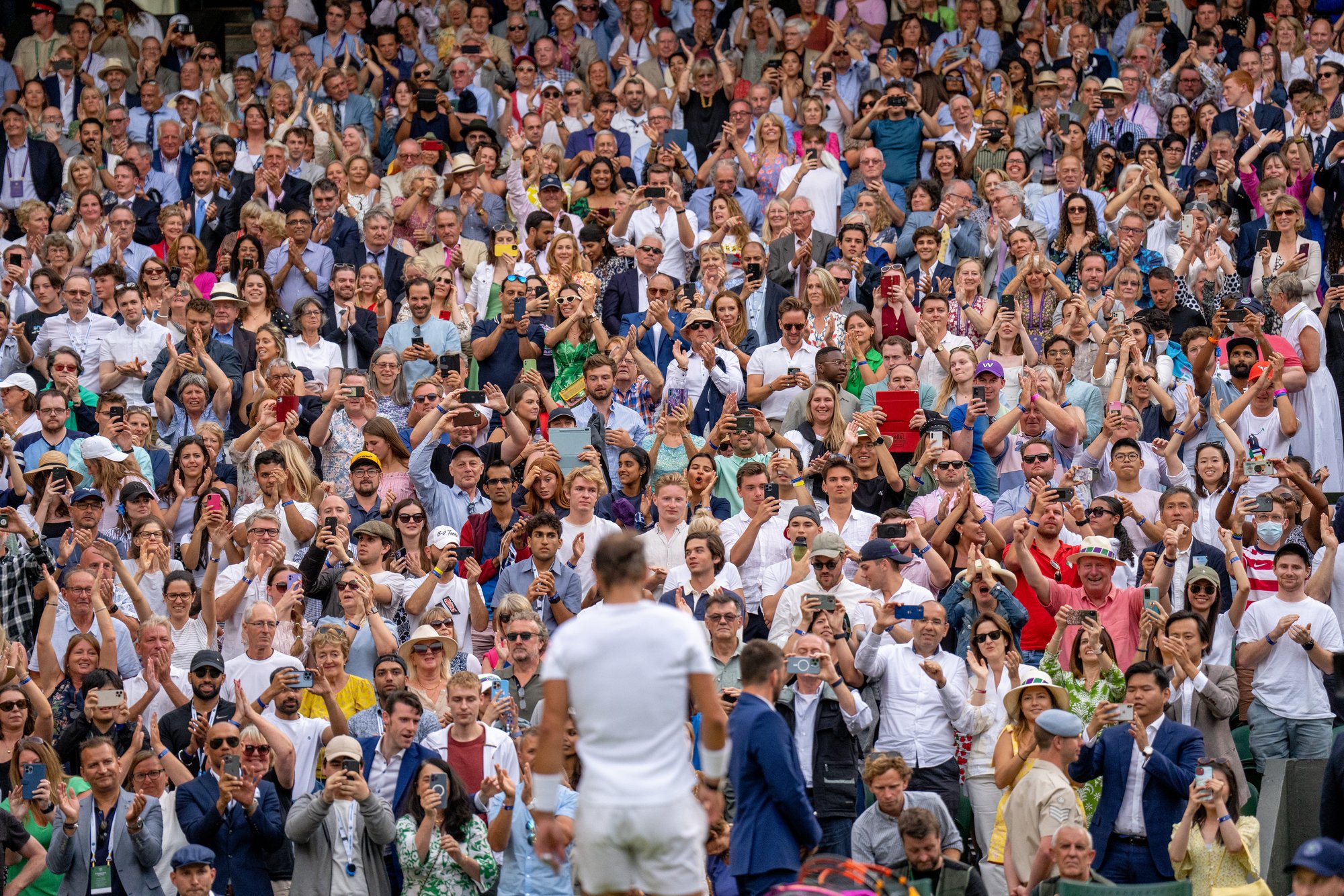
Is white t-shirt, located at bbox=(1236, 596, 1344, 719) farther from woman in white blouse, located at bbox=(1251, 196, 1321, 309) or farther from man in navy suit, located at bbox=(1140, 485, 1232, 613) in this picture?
woman in white blouse, located at bbox=(1251, 196, 1321, 309)

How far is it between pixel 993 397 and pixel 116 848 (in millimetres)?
6463

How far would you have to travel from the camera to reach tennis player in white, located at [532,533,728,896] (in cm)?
659

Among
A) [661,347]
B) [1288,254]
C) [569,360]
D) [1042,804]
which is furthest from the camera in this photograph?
[1288,254]

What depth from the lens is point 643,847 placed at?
661 centimetres

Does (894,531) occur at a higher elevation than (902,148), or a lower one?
lower

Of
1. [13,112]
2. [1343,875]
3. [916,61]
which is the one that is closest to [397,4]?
[13,112]

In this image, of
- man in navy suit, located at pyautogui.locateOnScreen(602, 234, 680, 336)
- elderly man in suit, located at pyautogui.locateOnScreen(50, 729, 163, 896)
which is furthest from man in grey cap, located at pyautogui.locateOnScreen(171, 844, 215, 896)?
man in navy suit, located at pyautogui.locateOnScreen(602, 234, 680, 336)

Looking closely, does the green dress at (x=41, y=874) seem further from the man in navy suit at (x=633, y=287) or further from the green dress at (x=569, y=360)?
the man in navy suit at (x=633, y=287)

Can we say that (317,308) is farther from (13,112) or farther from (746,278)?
(13,112)

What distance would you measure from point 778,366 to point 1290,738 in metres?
4.66

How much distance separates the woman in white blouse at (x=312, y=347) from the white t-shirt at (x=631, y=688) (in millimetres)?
8011

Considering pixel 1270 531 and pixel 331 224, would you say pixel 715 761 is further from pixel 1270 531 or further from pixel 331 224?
pixel 331 224

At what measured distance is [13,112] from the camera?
1752 centimetres

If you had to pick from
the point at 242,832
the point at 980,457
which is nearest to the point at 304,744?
the point at 242,832
